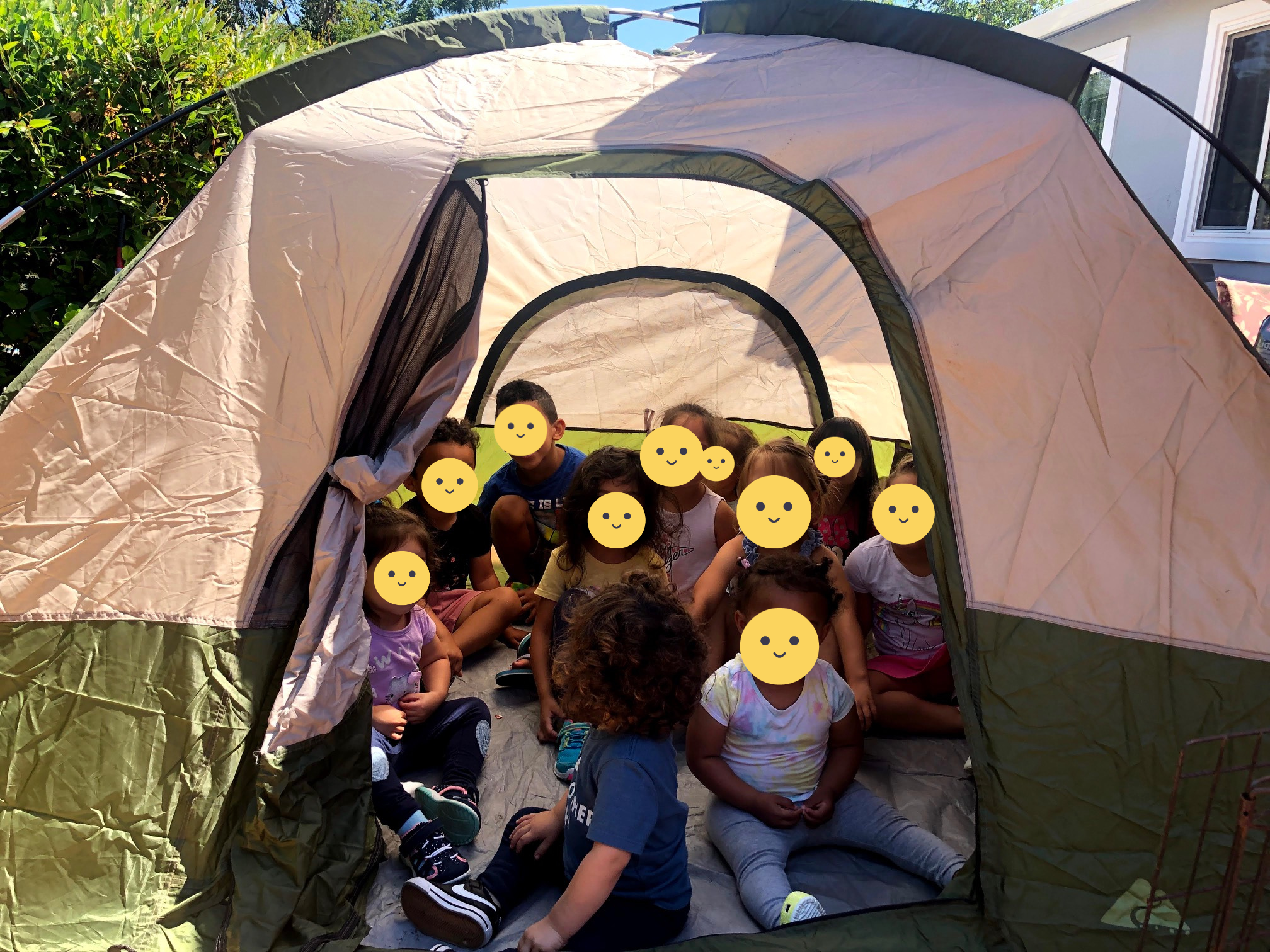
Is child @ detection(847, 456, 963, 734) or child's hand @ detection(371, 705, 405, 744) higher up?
child @ detection(847, 456, 963, 734)

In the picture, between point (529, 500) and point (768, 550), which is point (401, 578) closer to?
point (529, 500)

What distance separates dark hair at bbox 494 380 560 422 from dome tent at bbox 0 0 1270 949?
89 centimetres

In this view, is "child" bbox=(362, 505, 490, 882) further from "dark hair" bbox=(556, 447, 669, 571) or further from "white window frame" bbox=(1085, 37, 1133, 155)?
"white window frame" bbox=(1085, 37, 1133, 155)

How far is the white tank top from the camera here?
271 centimetres

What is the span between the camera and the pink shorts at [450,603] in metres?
2.79

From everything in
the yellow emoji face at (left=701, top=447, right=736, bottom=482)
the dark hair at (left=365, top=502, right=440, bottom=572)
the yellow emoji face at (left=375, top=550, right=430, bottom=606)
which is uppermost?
the yellow emoji face at (left=701, top=447, right=736, bottom=482)

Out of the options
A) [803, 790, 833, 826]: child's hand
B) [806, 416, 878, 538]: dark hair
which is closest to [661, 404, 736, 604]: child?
[806, 416, 878, 538]: dark hair

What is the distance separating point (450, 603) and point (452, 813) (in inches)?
38.0

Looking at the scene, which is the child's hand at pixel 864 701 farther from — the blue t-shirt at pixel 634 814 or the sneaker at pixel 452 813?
the sneaker at pixel 452 813

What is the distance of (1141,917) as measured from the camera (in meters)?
1.54

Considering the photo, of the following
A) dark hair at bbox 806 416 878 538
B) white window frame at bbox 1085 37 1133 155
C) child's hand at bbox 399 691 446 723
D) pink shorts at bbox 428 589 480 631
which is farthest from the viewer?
white window frame at bbox 1085 37 1133 155

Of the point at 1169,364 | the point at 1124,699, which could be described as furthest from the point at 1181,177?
the point at 1124,699

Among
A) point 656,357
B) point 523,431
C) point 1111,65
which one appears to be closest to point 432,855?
point 523,431

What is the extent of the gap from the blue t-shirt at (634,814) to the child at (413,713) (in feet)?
1.38
